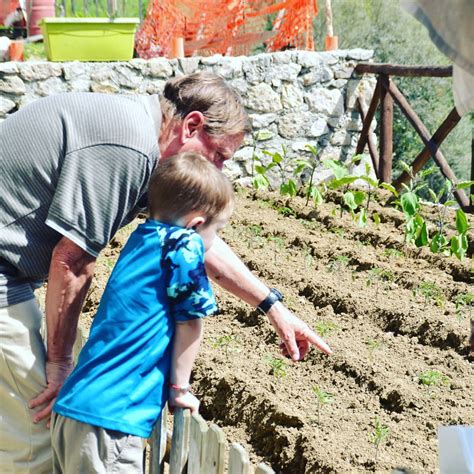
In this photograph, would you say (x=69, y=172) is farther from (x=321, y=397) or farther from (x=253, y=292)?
(x=321, y=397)

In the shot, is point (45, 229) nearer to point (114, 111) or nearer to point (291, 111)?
point (114, 111)

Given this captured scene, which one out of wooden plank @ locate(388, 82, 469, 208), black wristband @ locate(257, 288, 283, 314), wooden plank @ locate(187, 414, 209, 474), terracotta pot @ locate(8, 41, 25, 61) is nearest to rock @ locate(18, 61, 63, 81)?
terracotta pot @ locate(8, 41, 25, 61)

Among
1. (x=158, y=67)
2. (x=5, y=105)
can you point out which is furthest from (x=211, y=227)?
(x=158, y=67)

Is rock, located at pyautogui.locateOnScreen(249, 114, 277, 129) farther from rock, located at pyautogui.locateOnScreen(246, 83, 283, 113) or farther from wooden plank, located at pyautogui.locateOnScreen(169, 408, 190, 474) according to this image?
wooden plank, located at pyautogui.locateOnScreen(169, 408, 190, 474)

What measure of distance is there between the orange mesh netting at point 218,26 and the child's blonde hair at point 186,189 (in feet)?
22.3

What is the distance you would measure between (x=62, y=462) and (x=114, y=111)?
3.21 feet

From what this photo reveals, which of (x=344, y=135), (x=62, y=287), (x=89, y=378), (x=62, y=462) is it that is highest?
(x=62, y=287)

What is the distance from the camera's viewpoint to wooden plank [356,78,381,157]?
8859 mm

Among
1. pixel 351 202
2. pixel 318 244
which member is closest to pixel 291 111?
pixel 351 202

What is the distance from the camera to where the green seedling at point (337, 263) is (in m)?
5.86

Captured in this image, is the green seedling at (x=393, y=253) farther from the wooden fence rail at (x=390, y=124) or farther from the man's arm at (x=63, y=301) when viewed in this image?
the man's arm at (x=63, y=301)

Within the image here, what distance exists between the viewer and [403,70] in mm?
8500

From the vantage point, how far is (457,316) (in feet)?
16.0

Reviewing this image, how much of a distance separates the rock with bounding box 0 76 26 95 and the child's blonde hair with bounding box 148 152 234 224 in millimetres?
5402
